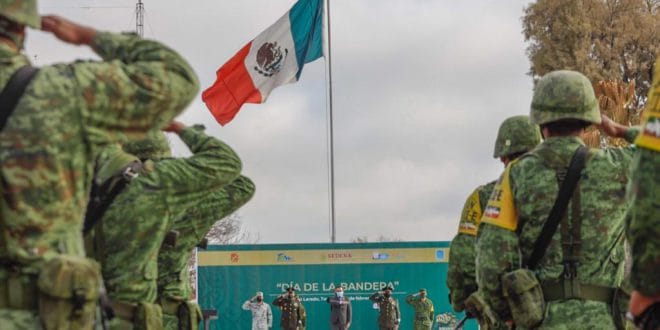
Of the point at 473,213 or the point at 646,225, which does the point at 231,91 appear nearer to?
the point at 473,213

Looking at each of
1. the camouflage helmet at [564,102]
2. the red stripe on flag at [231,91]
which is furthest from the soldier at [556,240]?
the red stripe on flag at [231,91]

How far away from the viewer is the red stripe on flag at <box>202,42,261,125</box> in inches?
677

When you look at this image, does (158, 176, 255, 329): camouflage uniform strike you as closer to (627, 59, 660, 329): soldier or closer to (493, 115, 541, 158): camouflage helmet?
(493, 115, 541, 158): camouflage helmet

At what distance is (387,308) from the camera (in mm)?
29375

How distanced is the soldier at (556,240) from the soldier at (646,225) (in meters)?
1.95

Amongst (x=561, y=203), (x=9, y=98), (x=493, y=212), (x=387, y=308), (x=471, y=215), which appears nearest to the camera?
(x=9, y=98)

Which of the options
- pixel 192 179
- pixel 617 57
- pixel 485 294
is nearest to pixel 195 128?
pixel 192 179

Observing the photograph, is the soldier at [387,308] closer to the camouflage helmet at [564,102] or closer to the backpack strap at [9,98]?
the camouflage helmet at [564,102]

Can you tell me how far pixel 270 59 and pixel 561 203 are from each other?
14.8 m

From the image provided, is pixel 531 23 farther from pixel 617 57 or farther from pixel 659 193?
pixel 659 193

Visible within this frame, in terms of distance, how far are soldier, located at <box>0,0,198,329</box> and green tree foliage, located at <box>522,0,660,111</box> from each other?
3305 cm

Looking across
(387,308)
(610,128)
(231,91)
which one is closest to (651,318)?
(610,128)

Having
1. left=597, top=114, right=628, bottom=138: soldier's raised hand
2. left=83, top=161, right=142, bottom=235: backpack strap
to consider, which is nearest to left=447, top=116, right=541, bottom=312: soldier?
left=597, top=114, right=628, bottom=138: soldier's raised hand

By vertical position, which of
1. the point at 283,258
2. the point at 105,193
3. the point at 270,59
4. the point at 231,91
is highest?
the point at 270,59
